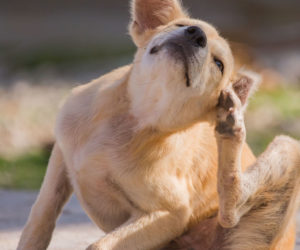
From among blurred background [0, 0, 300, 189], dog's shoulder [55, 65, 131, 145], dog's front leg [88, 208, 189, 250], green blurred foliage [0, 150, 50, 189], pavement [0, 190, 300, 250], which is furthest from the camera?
blurred background [0, 0, 300, 189]

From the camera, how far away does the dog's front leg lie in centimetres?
418

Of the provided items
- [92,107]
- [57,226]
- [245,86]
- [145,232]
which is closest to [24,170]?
[57,226]

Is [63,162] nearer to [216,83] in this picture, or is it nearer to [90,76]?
[216,83]

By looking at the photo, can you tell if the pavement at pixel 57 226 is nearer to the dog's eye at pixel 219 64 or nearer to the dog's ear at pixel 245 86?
the dog's ear at pixel 245 86

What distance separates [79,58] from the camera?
14328 mm

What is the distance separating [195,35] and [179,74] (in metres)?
0.27

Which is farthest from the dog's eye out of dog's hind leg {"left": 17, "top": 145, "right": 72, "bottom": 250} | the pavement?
the pavement

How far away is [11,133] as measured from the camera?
29.5 feet

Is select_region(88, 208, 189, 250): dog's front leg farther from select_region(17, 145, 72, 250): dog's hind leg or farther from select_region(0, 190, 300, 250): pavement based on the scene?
select_region(0, 190, 300, 250): pavement

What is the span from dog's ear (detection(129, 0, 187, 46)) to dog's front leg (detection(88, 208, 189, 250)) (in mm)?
1256


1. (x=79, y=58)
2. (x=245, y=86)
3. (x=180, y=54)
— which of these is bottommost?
(x=79, y=58)

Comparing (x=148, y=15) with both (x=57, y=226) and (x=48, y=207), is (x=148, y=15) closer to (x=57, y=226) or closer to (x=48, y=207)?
(x=48, y=207)

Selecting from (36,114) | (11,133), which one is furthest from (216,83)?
(36,114)

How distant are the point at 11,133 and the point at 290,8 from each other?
1080 cm
